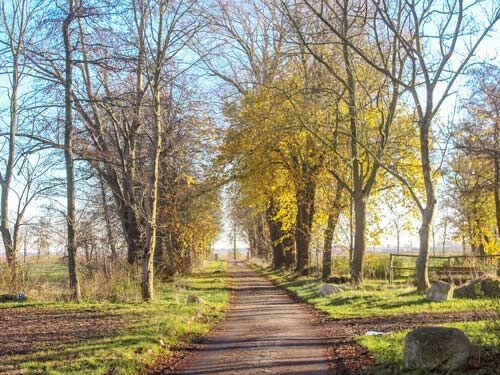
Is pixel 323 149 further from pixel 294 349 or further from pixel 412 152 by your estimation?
pixel 294 349

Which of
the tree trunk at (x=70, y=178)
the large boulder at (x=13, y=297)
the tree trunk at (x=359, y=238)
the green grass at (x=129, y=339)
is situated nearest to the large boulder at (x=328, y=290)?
the tree trunk at (x=359, y=238)

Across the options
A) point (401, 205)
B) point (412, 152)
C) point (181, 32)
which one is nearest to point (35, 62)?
point (181, 32)

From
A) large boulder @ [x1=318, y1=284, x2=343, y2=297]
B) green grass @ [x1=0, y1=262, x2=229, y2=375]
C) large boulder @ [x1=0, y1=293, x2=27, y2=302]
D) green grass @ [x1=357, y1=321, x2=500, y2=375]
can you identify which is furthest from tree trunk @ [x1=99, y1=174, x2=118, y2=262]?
green grass @ [x1=357, y1=321, x2=500, y2=375]

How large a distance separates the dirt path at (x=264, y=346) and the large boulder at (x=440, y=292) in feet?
12.3

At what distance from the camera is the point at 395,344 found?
31.8 ft

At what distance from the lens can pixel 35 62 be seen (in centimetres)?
1914

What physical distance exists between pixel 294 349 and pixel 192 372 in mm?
2533

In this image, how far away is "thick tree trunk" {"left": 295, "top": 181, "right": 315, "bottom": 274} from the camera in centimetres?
3016

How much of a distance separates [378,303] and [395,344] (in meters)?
7.59

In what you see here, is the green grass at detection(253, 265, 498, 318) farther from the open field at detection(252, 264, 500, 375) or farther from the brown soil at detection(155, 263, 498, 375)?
the brown soil at detection(155, 263, 498, 375)

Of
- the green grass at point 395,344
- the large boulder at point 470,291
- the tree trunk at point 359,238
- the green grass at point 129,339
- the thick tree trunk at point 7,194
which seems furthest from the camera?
the tree trunk at point 359,238

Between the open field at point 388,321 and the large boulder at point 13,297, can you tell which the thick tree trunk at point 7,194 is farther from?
the open field at point 388,321

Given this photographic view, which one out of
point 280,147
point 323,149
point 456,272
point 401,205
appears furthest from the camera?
point 401,205

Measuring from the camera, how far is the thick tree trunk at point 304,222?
3016 centimetres
